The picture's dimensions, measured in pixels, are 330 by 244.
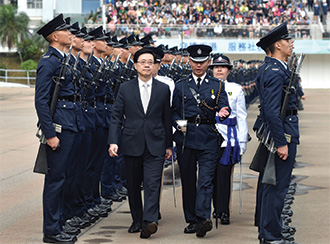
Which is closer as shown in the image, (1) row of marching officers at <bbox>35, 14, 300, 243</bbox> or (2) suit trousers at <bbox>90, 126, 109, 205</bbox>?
(1) row of marching officers at <bbox>35, 14, 300, 243</bbox>

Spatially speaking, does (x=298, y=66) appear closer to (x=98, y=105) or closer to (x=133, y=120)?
(x=133, y=120)

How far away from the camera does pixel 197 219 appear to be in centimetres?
808

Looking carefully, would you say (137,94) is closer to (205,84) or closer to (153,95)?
(153,95)

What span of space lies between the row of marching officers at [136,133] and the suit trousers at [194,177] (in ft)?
0.03

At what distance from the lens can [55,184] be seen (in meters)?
7.48

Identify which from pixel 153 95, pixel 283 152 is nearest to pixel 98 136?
pixel 153 95

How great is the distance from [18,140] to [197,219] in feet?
32.7

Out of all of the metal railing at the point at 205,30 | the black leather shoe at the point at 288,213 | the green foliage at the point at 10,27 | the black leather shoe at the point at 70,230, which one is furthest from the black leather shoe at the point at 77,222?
the green foliage at the point at 10,27

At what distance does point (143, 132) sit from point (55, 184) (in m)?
1.01

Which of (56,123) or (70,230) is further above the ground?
(56,123)

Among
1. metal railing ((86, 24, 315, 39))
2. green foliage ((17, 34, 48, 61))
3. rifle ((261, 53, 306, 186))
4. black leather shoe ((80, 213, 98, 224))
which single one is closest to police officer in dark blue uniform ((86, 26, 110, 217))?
black leather shoe ((80, 213, 98, 224))

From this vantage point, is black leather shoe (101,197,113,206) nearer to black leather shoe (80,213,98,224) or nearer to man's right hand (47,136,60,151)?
black leather shoe (80,213,98,224)

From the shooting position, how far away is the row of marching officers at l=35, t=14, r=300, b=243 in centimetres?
746

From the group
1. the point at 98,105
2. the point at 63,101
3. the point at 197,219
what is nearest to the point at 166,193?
the point at 98,105
